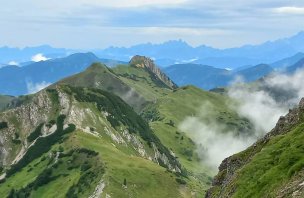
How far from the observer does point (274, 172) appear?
75.4 meters

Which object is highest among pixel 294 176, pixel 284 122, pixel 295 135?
pixel 284 122

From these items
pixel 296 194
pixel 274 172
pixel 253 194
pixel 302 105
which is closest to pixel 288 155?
pixel 274 172

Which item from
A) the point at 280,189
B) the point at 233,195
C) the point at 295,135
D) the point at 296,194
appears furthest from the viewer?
the point at 295,135

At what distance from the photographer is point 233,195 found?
265 feet

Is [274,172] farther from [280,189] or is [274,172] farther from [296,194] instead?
[296,194]

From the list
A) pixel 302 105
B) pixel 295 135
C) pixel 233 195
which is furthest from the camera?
pixel 302 105

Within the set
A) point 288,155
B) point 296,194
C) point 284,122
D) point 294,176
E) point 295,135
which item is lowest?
point 296,194

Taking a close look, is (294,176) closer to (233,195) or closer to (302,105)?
(233,195)

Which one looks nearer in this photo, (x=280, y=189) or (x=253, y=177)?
(x=280, y=189)

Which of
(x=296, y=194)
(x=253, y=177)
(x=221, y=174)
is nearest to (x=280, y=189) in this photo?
(x=296, y=194)

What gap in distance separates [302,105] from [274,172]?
3214 centimetres

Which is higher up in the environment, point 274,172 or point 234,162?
point 234,162

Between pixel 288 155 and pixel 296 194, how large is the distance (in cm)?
1915

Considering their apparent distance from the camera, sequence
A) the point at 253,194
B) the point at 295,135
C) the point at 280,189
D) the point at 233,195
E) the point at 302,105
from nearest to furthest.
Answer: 1. the point at 280,189
2. the point at 253,194
3. the point at 233,195
4. the point at 295,135
5. the point at 302,105
